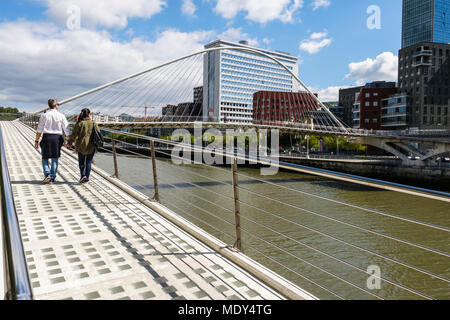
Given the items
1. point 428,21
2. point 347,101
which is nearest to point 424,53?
point 347,101

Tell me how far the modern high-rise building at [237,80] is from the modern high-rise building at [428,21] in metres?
31.8

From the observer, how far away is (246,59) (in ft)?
299

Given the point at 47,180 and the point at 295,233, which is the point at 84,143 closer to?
the point at 47,180

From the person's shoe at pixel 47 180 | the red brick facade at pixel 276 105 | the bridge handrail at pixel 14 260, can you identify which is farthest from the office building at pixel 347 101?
the bridge handrail at pixel 14 260

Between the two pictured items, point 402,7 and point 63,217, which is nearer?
point 63,217

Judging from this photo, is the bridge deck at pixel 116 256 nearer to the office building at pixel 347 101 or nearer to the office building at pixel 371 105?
the office building at pixel 371 105

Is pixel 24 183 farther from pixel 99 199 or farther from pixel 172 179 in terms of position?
pixel 172 179

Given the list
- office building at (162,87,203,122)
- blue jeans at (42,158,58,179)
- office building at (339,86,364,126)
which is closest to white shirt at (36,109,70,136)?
blue jeans at (42,158,58,179)

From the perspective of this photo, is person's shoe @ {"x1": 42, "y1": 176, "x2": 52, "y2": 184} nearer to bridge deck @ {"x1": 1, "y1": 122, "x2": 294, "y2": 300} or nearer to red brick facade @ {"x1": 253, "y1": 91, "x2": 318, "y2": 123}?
bridge deck @ {"x1": 1, "y1": 122, "x2": 294, "y2": 300}

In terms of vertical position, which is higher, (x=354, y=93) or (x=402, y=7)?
(x=402, y=7)

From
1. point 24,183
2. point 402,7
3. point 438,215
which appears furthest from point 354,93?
point 24,183

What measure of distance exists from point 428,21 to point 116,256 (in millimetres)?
105202

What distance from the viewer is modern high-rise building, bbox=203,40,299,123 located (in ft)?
299
